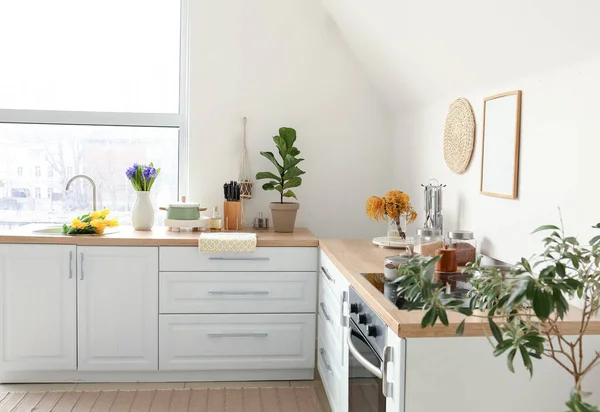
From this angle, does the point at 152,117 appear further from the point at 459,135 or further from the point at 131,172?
the point at 459,135

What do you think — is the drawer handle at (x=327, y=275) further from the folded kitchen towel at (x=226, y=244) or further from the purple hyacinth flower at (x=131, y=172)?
the purple hyacinth flower at (x=131, y=172)

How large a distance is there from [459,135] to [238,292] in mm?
1371

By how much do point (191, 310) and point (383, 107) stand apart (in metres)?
1.74

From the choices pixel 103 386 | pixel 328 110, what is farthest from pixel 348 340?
pixel 328 110

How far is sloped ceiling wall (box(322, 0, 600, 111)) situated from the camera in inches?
73.0

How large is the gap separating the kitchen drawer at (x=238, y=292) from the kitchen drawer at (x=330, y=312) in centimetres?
12

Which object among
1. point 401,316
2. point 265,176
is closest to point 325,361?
point 265,176

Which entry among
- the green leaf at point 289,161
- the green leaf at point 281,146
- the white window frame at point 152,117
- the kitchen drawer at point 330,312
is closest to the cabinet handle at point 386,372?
the kitchen drawer at point 330,312

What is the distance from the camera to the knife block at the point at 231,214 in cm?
367

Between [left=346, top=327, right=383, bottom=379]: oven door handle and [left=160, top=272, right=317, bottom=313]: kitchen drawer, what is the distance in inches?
36.2

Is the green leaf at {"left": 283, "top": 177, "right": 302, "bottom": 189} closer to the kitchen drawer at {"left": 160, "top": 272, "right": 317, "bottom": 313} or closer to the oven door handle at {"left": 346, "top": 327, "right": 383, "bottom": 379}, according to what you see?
the kitchen drawer at {"left": 160, "top": 272, "right": 317, "bottom": 313}

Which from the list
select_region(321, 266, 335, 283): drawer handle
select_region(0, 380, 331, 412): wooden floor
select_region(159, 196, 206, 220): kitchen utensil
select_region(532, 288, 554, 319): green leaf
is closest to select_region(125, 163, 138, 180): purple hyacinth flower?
select_region(159, 196, 206, 220): kitchen utensil

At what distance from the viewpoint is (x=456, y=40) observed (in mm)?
2504

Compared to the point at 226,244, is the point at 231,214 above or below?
above
